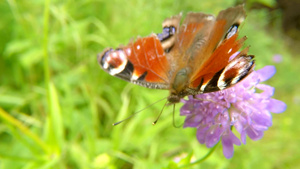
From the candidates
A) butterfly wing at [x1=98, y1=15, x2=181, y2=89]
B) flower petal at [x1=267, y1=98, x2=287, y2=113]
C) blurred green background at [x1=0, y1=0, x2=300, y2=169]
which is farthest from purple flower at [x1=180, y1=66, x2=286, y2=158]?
blurred green background at [x1=0, y1=0, x2=300, y2=169]

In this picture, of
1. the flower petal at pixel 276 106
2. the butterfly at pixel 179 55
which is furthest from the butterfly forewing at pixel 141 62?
the flower petal at pixel 276 106

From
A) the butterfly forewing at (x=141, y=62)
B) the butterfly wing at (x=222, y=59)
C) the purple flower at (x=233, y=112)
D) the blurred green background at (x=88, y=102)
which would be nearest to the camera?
the butterfly wing at (x=222, y=59)

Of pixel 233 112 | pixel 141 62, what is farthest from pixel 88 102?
pixel 233 112

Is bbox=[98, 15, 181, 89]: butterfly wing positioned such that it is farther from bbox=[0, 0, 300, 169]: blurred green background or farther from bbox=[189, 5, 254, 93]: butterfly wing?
bbox=[0, 0, 300, 169]: blurred green background

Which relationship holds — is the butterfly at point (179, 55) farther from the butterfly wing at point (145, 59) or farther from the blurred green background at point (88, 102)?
the blurred green background at point (88, 102)

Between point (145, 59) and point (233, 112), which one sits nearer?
point (233, 112)

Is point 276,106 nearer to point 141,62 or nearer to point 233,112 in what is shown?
point 233,112

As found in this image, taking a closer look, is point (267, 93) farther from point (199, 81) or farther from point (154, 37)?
point (154, 37)
